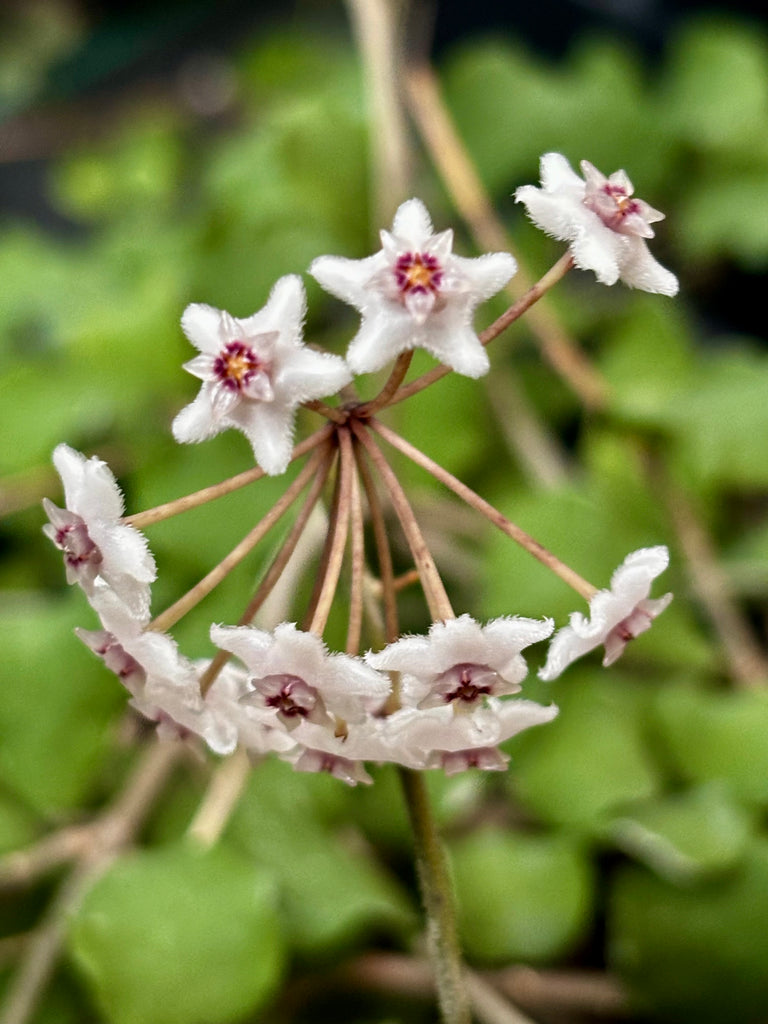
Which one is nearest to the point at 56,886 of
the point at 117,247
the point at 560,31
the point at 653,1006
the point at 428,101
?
the point at 653,1006

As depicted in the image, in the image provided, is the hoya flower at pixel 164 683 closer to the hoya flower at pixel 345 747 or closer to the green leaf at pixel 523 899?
the hoya flower at pixel 345 747

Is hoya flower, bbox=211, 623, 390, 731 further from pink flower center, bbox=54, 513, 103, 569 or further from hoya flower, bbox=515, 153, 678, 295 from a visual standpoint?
hoya flower, bbox=515, 153, 678, 295

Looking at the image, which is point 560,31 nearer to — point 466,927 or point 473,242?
point 473,242

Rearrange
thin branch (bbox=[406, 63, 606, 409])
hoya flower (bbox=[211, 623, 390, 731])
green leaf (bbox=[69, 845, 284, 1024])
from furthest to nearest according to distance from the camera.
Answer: thin branch (bbox=[406, 63, 606, 409]) → green leaf (bbox=[69, 845, 284, 1024]) → hoya flower (bbox=[211, 623, 390, 731])

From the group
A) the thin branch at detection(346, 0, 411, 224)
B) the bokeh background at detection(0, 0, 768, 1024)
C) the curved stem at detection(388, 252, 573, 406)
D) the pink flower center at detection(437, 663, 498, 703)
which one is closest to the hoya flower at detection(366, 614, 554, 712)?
the pink flower center at detection(437, 663, 498, 703)

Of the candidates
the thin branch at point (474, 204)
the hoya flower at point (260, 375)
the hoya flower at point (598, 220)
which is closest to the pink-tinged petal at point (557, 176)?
the hoya flower at point (598, 220)

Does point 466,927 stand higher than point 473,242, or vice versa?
point 473,242
